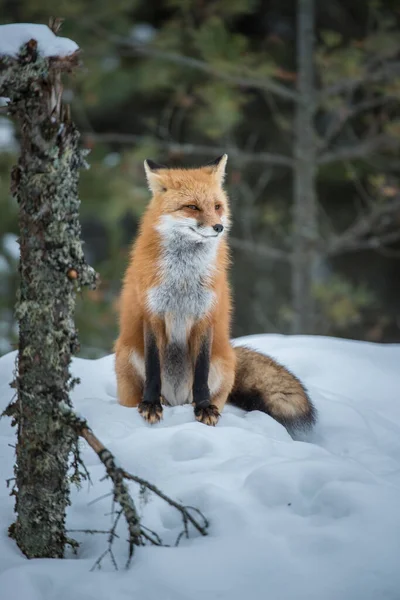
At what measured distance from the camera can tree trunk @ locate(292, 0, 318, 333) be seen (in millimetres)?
8086

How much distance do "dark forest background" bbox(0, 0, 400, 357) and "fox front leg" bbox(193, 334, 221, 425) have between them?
257cm

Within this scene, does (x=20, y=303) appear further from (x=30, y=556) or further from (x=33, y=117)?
(x=30, y=556)

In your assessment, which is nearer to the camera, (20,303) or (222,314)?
(20,303)

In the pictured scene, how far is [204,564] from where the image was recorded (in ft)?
8.48

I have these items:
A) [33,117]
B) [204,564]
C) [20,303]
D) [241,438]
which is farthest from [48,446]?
[33,117]

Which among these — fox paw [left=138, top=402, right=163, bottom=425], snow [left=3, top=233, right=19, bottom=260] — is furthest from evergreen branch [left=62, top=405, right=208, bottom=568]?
snow [left=3, top=233, right=19, bottom=260]

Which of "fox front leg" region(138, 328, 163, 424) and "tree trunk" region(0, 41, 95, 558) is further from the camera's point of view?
"fox front leg" region(138, 328, 163, 424)

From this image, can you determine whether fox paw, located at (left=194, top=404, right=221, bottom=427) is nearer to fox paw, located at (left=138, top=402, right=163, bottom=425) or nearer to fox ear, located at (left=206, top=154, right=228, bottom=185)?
fox paw, located at (left=138, top=402, right=163, bottom=425)

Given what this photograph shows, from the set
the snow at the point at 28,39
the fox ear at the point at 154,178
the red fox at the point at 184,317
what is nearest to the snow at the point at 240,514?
the red fox at the point at 184,317

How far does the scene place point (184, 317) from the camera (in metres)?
3.94

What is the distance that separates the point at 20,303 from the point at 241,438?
1.30 m

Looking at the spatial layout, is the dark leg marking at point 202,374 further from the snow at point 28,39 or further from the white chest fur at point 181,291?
the snow at point 28,39

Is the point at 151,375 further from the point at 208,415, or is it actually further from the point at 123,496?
the point at 123,496

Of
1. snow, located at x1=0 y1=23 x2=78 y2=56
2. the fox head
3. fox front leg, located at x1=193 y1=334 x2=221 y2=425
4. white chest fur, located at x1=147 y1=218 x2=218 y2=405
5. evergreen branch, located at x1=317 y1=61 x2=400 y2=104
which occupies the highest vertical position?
evergreen branch, located at x1=317 y1=61 x2=400 y2=104
